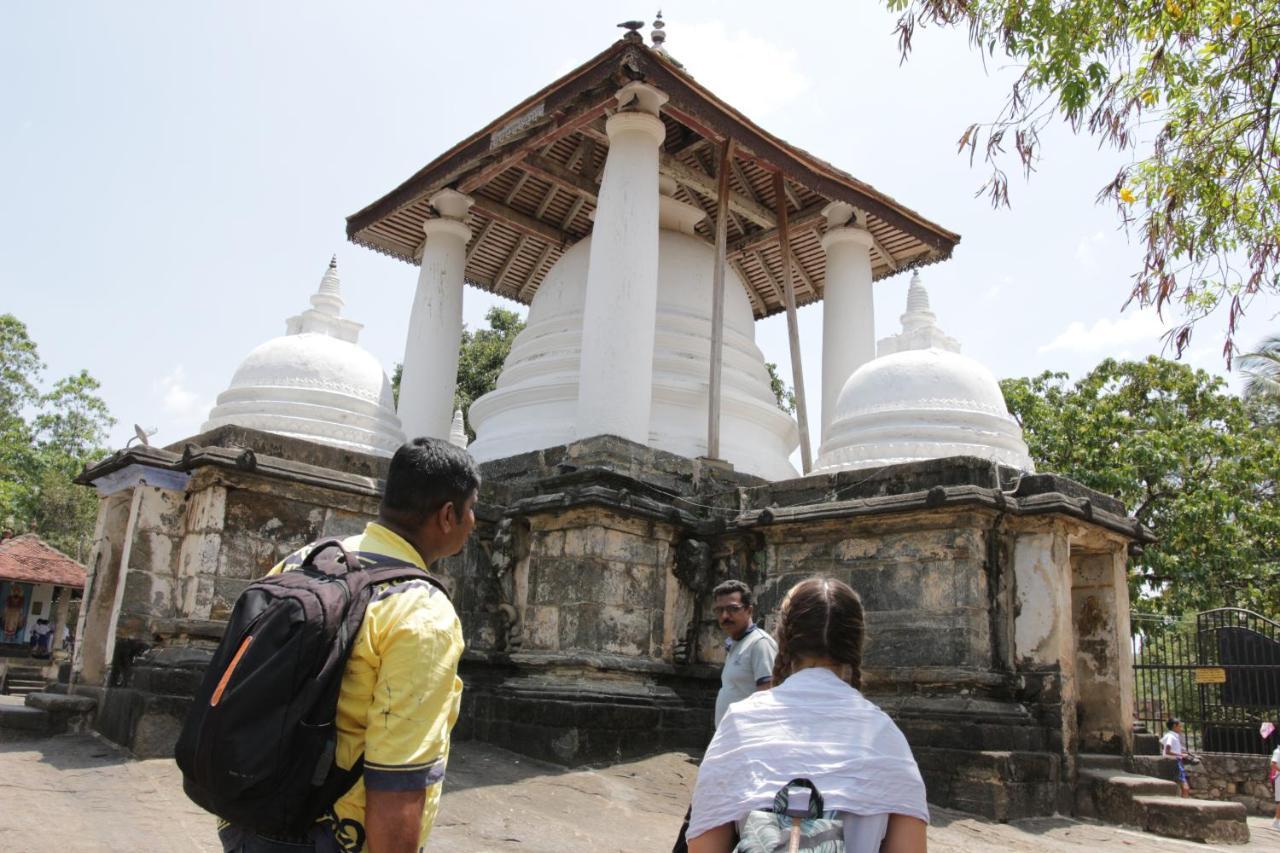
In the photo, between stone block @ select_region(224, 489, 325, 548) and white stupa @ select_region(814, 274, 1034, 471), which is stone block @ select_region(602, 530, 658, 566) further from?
stone block @ select_region(224, 489, 325, 548)

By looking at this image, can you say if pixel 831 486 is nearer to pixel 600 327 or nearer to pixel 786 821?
pixel 600 327

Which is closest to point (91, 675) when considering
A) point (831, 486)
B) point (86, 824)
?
point (86, 824)

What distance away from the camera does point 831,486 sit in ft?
31.7

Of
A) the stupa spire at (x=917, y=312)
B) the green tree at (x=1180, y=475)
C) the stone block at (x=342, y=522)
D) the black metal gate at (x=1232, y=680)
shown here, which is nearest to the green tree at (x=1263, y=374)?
the green tree at (x=1180, y=475)

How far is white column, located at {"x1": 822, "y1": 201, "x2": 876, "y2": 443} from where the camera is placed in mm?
13133

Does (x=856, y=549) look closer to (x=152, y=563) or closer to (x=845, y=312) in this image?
(x=845, y=312)

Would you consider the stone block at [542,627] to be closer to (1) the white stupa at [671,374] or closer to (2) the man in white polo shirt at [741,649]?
(1) the white stupa at [671,374]

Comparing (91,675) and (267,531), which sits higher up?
(267,531)

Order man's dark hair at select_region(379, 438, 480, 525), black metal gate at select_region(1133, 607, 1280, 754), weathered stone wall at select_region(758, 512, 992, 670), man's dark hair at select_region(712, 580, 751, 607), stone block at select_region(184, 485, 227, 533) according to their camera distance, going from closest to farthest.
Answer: man's dark hair at select_region(379, 438, 480, 525), man's dark hair at select_region(712, 580, 751, 607), stone block at select_region(184, 485, 227, 533), weathered stone wall at select_region(758, 512, 992, 670), black metal gate at select_region(1133, 607, 1280, 754)

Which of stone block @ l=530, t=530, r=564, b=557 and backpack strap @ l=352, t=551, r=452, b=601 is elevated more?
stone block @ l=530, t=530, r=564, b=557

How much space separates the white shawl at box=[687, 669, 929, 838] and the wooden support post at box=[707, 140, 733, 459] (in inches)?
333

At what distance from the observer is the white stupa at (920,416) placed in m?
10.3

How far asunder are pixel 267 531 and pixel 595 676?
313 centimetres

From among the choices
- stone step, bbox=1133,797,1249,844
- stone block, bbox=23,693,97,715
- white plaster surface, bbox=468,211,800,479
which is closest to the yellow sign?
white plaster surface, bbox=468,211,800,479
